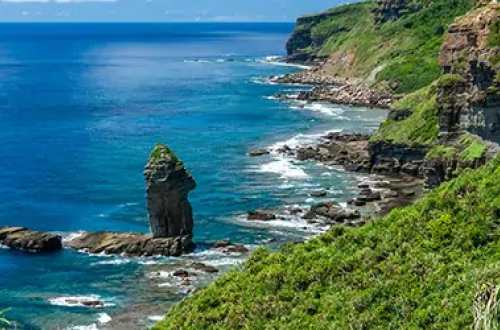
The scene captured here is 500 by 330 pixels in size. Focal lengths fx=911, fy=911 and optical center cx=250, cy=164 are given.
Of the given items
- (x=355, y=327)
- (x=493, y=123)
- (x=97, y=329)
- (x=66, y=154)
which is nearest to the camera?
(x=355, y=327)

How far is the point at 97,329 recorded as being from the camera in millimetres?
58312

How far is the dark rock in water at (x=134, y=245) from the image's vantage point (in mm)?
74312

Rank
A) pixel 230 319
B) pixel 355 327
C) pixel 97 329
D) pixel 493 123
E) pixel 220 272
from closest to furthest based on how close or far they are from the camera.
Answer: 1. pixel 355 327
2. pixel 230 319
3. pixel 97 329
4. pixel 220 272
5. pixel 493 123

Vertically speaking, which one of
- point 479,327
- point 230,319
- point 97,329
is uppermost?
point 479,327

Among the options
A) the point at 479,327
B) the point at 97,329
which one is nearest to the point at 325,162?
the point at 97,329

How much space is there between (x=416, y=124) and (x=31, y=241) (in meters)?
47.5

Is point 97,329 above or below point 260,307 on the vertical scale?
below

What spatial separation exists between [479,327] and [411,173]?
80.7m

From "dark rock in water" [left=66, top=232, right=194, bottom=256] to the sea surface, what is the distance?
55.7 inches

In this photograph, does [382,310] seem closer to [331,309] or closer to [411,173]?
[331,309]

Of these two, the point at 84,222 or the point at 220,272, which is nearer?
the point at 220,272

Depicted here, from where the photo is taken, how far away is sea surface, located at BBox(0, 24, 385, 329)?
215 ft

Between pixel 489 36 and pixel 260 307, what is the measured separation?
181 feet

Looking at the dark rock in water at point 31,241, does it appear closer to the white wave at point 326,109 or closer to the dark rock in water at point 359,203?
the dark rock in water at point 359,203
